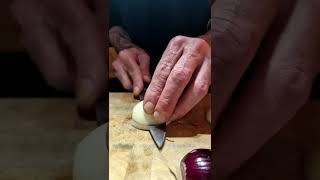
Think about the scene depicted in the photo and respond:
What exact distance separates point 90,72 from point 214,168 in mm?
234

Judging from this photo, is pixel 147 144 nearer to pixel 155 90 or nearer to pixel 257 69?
pixel 155 90

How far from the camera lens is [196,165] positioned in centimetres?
62

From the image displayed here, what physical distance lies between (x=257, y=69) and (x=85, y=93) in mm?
240

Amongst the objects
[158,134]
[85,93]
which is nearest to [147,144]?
[158,134]

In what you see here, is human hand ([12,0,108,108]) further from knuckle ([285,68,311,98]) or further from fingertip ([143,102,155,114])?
knuckle ([285,68,311,98])

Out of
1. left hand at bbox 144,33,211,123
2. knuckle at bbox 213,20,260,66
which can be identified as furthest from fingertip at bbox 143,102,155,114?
knuckle at bbox 213,20,260,66

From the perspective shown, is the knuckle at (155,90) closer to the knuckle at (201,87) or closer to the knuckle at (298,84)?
the knuckle at (201,87)

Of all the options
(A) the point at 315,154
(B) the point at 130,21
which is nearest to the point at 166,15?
(B) the point at 130,21

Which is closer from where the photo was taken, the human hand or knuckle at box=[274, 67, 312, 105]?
the human hand

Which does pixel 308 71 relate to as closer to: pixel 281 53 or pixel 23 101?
pixel 281 53

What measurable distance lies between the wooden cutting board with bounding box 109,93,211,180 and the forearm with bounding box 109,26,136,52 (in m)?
0.06

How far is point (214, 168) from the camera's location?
0.66 m

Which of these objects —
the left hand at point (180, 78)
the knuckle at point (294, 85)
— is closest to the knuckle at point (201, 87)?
the left hand at point (180, 78)

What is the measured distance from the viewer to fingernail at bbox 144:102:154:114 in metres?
0.60
